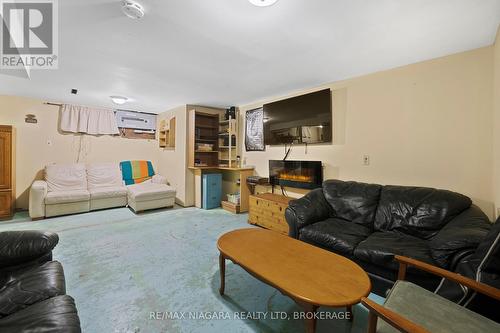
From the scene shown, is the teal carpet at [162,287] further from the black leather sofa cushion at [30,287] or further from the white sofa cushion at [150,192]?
the white sofa cushion at [150,192]

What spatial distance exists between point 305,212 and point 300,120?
5.45ft

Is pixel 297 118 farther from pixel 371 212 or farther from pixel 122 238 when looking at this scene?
pixel 122 238

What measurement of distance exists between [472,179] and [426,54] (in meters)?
1.42

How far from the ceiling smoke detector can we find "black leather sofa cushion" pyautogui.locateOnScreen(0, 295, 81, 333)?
1950 mm

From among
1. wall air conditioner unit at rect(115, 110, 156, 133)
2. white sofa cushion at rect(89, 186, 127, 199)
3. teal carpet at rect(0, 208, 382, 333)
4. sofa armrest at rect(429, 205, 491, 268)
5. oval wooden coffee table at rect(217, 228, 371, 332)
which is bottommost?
teal carpet at rect(0, 208, 382, 333)

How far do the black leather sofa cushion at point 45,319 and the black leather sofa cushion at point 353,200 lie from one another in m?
2.63

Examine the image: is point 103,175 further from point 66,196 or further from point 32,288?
point 32,288

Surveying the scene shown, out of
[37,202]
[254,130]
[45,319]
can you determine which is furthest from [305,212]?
[37,202]

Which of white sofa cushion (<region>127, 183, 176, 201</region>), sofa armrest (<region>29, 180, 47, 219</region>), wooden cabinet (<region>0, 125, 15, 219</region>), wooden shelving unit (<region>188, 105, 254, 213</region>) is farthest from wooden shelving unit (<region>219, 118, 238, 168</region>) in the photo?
wooden cabinet (<region>0, 125, 15, 219</region>)

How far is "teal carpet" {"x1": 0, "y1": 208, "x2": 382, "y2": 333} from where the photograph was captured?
1.56 m

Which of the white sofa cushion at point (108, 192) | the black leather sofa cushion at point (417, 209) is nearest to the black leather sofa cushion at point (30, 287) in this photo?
the black leather sofa cushion at point (417, 209)

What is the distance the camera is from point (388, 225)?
233cm

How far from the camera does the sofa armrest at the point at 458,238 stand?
150cm

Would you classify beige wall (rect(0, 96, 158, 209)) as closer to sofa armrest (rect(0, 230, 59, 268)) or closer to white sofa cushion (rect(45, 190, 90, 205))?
white sofa cushion (rect(45, 190, 90, 205))
